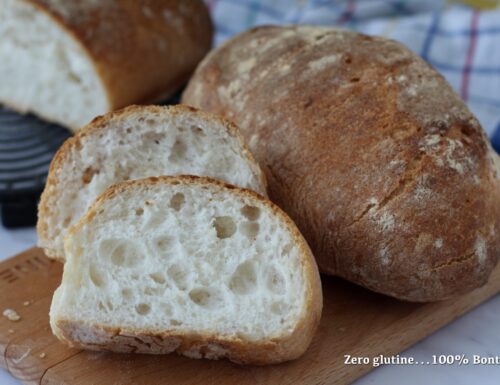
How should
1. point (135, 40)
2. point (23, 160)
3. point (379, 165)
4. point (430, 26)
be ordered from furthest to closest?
1. point (430, 26)
2. point (135, 40)
3. point (23, 160)
4. point (379, 165)

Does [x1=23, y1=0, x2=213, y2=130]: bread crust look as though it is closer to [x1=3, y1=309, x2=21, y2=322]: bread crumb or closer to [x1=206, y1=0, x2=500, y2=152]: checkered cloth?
[x1=206, y1=0, x2=500, y2=152]: checkered cloth

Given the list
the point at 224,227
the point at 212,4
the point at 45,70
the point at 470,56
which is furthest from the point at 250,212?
the point at 212,4

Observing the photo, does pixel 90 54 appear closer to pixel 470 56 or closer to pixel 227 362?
pixel 227 362

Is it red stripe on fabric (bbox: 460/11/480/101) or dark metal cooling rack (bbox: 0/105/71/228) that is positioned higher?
red stripe on fabric (bbox: 460/11/480/101)

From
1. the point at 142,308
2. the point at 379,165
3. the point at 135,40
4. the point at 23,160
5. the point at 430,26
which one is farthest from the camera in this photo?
the point at 430,26

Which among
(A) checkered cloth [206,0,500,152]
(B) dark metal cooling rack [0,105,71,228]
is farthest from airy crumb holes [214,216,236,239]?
(A) checkered cloth [206,0,500,152]

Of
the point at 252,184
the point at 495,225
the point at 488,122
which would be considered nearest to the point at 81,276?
the point at 252,184

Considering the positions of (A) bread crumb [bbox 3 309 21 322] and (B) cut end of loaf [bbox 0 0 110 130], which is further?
(B) cut end of loaf [bbox 0 0 110 130]
